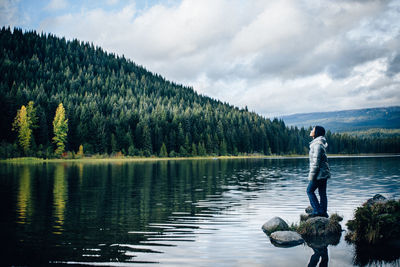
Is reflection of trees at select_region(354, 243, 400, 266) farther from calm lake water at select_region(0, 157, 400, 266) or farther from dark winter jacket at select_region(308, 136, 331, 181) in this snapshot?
dark winter jacket at select_region(308, 136, 331, 181)

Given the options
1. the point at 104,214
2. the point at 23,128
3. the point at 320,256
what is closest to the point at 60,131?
the point at 23,128

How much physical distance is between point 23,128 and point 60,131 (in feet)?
44.0

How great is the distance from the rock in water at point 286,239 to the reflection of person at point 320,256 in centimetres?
95

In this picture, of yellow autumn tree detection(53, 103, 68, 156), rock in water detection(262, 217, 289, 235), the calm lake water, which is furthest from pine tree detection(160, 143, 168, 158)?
rock in water detection(262, 217, 289, 235)

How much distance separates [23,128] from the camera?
107m

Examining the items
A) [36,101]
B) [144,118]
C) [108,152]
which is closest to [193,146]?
[144,118]

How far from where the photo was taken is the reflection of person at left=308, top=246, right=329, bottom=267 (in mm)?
11625

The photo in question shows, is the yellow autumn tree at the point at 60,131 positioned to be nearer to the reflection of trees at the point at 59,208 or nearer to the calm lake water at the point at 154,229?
the reflection of trees at the point at 59,208

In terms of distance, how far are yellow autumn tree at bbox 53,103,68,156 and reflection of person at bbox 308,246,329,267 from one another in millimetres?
114241

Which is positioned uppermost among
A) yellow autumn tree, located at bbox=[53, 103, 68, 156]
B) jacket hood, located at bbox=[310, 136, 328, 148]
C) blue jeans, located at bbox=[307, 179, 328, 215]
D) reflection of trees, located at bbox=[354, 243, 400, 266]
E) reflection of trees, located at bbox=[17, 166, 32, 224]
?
yellow autumn tree, located at bbox=[53, 103, 68, 156]

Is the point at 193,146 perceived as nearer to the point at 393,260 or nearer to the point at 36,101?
the point at 36,101

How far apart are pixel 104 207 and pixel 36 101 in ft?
404

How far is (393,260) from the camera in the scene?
472 inches

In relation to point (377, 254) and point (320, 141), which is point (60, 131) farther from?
point (377, 254)
